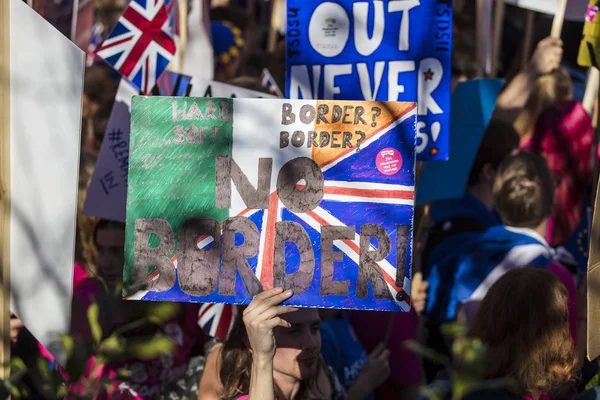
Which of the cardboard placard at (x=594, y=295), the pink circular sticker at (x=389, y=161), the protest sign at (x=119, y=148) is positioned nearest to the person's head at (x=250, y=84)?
the protest sign at (x=119, y=148)

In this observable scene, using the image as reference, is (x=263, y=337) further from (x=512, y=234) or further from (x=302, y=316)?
(x=512, y=234)

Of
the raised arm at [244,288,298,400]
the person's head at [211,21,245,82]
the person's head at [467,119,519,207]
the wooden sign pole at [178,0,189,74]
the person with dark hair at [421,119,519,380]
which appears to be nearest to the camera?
the raised arm at [244,288,298,400]

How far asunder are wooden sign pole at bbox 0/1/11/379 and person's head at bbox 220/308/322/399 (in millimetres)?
670

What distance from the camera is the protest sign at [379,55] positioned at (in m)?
3.37

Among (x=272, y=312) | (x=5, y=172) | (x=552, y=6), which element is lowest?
(x=272, y=312)

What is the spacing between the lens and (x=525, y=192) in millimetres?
3818

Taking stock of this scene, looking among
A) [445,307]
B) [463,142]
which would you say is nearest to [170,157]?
[445,307]

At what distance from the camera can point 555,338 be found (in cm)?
250

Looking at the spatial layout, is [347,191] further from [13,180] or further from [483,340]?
[13,180]

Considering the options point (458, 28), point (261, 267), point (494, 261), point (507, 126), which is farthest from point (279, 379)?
point (458, 28)

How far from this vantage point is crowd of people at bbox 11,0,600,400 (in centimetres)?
250

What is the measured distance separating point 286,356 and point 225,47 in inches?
142

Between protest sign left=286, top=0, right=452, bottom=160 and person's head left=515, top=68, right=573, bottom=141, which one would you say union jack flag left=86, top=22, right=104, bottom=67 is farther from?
person's head left=515, top=68, right=573, bottom=141

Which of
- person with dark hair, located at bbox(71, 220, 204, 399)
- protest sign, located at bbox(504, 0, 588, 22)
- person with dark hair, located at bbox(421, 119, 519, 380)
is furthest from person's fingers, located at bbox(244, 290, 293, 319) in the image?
protest sign, located at bbox(504, 0, 588, 22)
